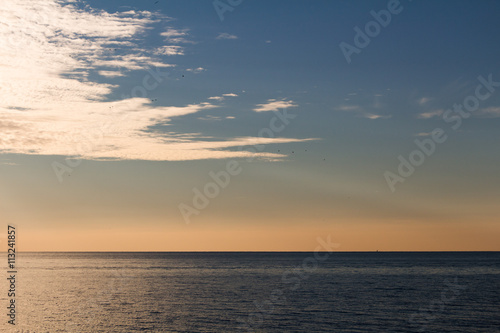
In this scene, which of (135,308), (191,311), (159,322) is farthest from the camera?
(135,308)

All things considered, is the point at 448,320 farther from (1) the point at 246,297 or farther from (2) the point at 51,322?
(2) the point at 51,322

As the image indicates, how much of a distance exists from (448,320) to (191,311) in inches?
1322

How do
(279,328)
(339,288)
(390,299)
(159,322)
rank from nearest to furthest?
(279,328) < (159,322) < (390,299) < (339,288)

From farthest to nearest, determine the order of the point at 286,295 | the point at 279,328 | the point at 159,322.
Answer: the point at 286,295 → the point at 159,322 → the point at 279,328

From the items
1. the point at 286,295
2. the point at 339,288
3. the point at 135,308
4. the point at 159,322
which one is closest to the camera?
the point at 159,322

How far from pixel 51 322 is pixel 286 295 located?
1570 inches

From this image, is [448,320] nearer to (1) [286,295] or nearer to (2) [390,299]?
(2) [390,299]

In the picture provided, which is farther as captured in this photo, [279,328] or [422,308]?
[422,308]

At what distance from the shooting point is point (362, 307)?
7250 cm

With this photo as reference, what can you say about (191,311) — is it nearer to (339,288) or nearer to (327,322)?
(327,322)

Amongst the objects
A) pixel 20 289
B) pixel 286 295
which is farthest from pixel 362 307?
pixel 20 289

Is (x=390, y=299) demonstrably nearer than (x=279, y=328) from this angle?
No

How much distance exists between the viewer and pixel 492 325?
58.3 meters

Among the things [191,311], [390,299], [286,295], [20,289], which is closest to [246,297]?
[286,295]
